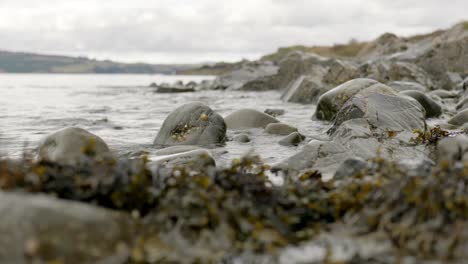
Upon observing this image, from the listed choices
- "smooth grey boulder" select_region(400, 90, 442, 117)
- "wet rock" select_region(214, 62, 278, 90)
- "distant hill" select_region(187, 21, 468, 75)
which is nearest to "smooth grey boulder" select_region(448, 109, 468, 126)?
"smooth grey boulder" select_region(400, 90, 442, 117)

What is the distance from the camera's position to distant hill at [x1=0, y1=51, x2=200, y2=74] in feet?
431

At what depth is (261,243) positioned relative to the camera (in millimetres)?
2756

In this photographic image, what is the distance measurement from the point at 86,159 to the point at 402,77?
17.6 meters

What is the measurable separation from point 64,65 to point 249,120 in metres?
141

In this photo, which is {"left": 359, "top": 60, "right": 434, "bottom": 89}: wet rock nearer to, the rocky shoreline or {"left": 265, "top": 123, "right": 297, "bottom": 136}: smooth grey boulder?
{"left": 265, "top": 123, "right": 297, "bottom": 136}: smooth grey boulder

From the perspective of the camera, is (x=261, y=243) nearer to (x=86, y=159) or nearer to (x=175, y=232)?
(x=175, y=232)

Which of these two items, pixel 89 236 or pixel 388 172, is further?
pixel 388 172

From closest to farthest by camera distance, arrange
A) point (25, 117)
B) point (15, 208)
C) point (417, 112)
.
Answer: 1. point (15, 208)
2. point (417, 112)
3. point (25, 117)

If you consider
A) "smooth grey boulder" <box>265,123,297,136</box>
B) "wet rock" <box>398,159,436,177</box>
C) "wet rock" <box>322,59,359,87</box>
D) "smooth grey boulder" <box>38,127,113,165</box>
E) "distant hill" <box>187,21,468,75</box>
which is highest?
"distant hill" <box>187,21,468,75</box>

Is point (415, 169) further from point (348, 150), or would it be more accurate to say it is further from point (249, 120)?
point (249, 120)

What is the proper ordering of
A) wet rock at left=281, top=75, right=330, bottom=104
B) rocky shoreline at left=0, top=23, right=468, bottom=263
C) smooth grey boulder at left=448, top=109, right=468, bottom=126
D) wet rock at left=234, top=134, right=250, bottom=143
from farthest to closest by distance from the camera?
wet rock at left=281, top=75, right=330, bottom=104, smooth grey boulder at left=448, top=109, right=468, bottom=126, wet rock at left=234, top=134, right=250, bottom=143, rocky shoreline at left=0, top=23, right=468, bottom=263

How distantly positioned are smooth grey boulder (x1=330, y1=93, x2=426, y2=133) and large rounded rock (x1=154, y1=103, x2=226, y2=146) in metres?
2.06

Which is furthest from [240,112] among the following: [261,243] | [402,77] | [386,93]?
[402,77]

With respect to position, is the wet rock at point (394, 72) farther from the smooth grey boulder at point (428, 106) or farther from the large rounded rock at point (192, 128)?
the large rounded rock at point (192, 128)
